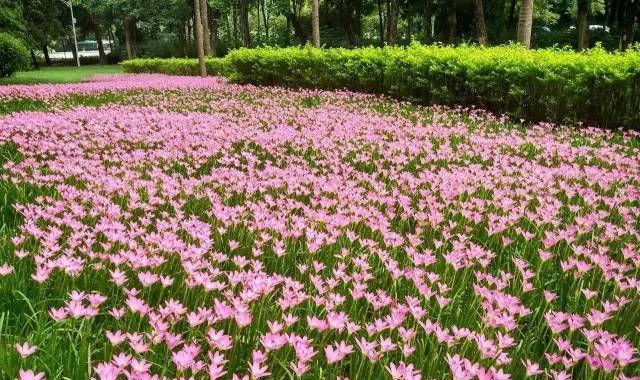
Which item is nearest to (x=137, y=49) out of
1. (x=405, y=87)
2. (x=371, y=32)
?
(x=371, y=32)

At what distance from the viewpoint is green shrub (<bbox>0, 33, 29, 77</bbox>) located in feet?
77.0

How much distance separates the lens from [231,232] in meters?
3.99

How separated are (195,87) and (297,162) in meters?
12.7

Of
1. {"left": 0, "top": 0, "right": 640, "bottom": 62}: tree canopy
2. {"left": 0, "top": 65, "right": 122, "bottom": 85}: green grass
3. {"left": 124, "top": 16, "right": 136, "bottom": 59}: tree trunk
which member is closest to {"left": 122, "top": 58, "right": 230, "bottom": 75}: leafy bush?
{"left": 0, "top": 0, "right": 640, "bottom": 62}: tree canopy

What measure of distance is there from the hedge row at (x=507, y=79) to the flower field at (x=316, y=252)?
1.05m

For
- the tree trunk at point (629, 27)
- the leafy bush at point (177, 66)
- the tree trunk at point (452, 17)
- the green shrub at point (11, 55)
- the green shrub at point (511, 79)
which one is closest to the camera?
the green shrub at point (511, 79)

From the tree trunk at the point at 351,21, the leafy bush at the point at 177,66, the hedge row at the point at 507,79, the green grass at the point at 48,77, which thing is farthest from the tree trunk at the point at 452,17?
the green grass at the point at 48,77

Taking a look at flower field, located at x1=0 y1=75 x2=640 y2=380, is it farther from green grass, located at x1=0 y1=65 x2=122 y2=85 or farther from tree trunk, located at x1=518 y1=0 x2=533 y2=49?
green grass, located at x1=0 y1=65 x2=122 y2=85

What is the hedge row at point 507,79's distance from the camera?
990 centimetres

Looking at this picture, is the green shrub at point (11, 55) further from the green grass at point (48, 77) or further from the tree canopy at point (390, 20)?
the tree canopy at point (390, 20)

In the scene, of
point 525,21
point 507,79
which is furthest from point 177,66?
point 507,79

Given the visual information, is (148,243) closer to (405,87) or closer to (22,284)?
(22,284)

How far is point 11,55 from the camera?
2392cm

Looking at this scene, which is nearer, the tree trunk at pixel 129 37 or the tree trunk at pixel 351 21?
the tree trunk at pixel 351 21
